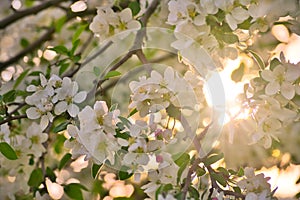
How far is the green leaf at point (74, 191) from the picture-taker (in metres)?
1.29

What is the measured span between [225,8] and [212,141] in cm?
25

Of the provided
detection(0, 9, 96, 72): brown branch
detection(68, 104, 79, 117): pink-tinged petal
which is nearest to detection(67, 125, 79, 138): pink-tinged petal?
detection(68, 104, 79, 117): pink-tinged petal

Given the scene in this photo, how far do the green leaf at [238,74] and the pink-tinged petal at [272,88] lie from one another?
266 millimetres

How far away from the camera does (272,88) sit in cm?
106

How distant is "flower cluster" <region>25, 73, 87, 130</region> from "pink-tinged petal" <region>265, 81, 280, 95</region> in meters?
0.31

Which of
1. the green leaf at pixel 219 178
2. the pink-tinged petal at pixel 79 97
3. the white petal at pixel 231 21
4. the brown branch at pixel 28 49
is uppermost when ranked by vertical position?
the white petal at pixel 231 21

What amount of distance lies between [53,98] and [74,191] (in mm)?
301

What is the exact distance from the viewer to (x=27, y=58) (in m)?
1.71

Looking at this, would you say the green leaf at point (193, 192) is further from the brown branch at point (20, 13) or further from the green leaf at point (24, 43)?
the green leaf at point (24, 43)

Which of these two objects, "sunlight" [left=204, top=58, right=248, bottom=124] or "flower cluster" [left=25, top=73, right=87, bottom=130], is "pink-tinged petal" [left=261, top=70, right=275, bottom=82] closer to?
"sunlight" [left=204, top=58, right=248, bottom=124]

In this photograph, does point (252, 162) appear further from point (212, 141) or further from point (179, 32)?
point (179, 32)

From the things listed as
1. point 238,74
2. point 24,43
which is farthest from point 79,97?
point 24,43

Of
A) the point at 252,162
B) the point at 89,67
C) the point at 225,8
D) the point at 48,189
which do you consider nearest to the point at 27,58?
the point at 89,67

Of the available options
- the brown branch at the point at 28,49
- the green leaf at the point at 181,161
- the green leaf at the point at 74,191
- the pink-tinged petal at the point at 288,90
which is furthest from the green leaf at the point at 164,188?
the brown branch at the point at 28,49
